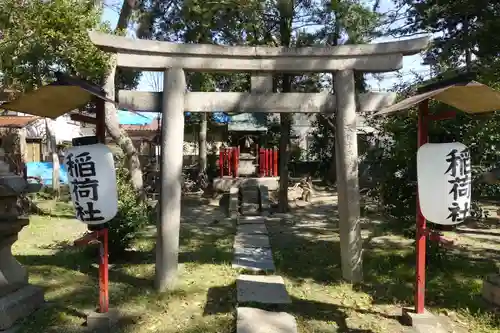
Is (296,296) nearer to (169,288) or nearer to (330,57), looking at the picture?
(169,288)

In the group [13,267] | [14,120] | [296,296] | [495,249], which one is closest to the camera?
[13,267]

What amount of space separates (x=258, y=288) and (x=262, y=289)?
0.19 feet

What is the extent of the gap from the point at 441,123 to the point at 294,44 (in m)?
6.96

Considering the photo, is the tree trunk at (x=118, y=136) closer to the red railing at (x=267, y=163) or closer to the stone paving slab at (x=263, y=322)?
the red railing at (x=267, y=163)

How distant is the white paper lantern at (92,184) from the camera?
446cm

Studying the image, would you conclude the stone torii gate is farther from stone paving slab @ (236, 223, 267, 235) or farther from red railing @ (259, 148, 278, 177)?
red railing @ (259, 148, 278, 177)

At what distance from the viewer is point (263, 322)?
4379mm

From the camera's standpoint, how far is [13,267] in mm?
5047

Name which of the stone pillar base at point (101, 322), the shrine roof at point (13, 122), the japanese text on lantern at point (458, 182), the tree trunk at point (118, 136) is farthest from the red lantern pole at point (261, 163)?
the japanese text on lantern at point (458, 182)

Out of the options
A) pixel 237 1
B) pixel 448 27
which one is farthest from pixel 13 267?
pixel 448 27

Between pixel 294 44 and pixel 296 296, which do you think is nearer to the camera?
pixel 296 296

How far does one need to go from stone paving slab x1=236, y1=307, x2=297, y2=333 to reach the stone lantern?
2.35m

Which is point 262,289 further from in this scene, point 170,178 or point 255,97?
point 255,97

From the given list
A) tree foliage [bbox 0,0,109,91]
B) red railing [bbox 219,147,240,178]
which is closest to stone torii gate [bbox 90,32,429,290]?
tree foliage [bbox 0,0,109,91]
